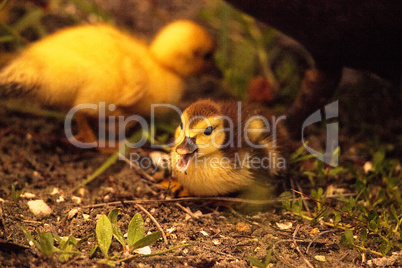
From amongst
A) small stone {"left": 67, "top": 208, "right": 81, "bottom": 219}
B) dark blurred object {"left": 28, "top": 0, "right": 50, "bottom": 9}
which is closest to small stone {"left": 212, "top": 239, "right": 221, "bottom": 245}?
small stone {"left": 67, "top": 208, "right": 81, "bottom": 219}

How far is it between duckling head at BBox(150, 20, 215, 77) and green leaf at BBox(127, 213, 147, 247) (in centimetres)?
147

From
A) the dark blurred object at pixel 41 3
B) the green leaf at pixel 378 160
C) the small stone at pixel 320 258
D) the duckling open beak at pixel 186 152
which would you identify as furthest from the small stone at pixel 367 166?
the dark blurred object at pixel 41 3

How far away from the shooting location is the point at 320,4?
1.93 metres

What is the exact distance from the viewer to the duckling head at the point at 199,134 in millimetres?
1783

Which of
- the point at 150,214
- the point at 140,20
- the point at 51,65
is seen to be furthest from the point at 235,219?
the point at 140,20

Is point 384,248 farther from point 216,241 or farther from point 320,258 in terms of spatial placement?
point 216,241

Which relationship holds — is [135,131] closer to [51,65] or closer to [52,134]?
[52,134]

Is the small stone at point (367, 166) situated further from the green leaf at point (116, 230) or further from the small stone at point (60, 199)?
the small stone at point (60, 199)

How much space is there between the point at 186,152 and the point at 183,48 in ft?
4.01

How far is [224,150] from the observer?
1908mm

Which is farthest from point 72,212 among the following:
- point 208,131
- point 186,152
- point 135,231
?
point 208,131

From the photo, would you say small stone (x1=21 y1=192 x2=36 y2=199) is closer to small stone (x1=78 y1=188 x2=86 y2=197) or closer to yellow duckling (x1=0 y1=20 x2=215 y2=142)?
small stone (x1=78 y1=188 x2=86 y2=197)

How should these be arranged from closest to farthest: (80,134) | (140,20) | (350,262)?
(350,262) → (80,134) → (140,20)

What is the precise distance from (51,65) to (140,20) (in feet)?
5.54
